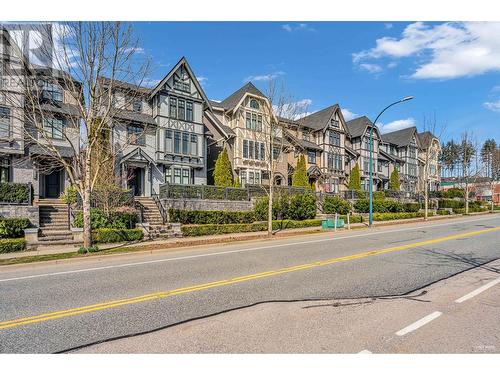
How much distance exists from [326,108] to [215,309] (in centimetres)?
4286

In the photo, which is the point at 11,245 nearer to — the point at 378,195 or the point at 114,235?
the point at 114,235

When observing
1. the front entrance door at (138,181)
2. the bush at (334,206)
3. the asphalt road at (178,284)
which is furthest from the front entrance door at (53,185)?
the bush at (334,206)

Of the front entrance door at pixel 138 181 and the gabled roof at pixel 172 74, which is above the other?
the gabled roof at pixel 172 74

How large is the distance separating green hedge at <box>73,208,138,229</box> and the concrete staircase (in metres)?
0.87

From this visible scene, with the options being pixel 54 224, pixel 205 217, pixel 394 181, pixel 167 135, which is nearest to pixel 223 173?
pixel 167 135

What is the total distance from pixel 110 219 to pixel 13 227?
168 inches

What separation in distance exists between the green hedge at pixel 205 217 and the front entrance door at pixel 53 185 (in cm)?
996

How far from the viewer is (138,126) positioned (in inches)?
1040

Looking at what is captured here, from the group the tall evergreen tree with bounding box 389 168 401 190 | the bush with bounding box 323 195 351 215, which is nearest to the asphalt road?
the bush with bounding box 323 195 351 215

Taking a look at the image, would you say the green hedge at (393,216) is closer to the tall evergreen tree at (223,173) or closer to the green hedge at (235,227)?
the green hedge at (235,227)

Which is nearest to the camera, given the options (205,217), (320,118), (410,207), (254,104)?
(205,217)

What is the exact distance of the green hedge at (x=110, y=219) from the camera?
54.1ft

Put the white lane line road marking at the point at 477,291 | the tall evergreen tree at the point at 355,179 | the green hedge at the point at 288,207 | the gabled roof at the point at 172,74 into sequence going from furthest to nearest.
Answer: the tall evergreen tree at the point at 355,179
the gabled roof at the point at 172,74
the green hedge at the point at 288,207
the white lane line road marking at the point at 477,291

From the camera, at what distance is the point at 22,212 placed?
16.1 metres
